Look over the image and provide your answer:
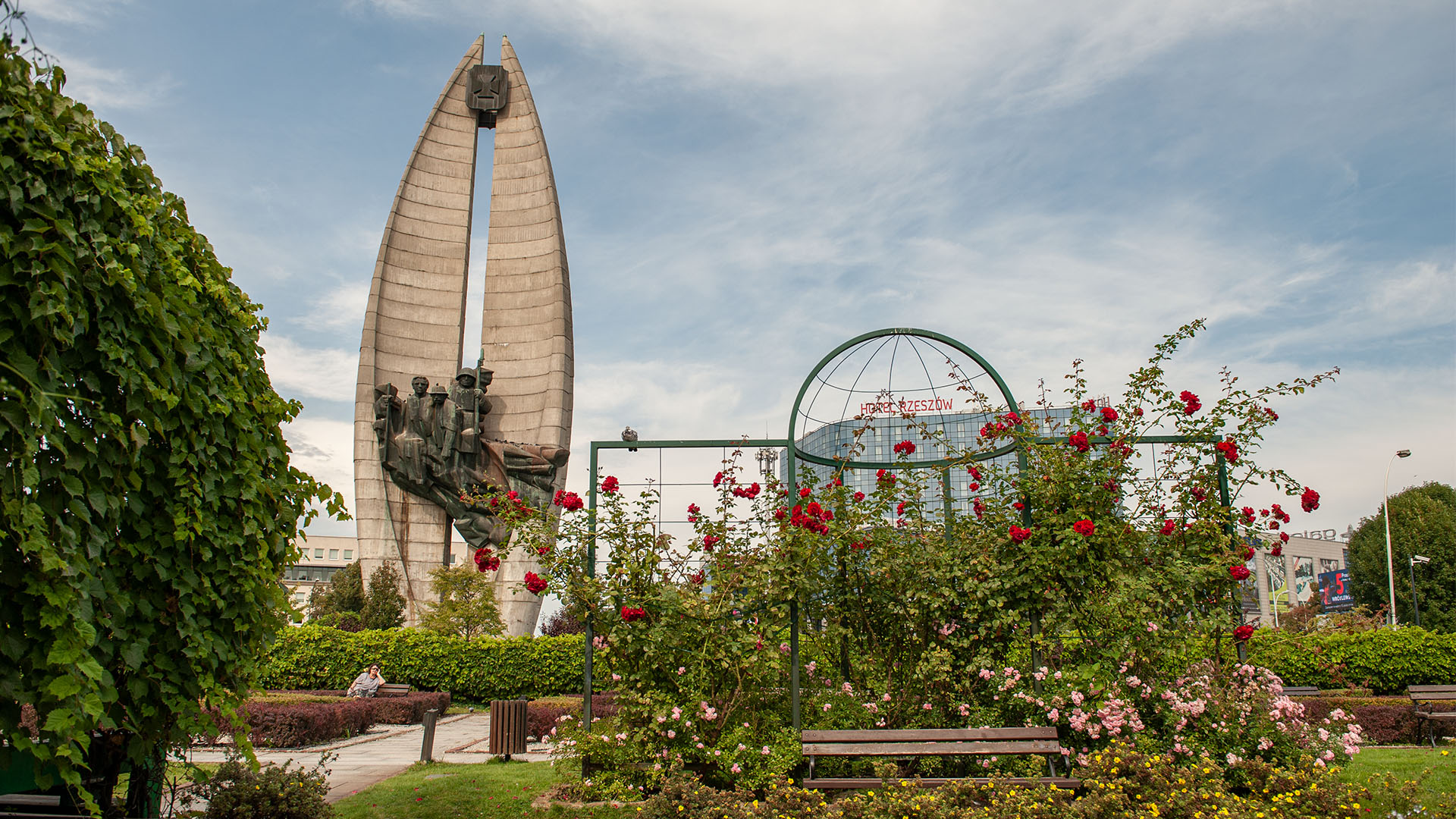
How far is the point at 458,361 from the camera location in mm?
21938

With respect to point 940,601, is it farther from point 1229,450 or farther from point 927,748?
point 1229,450

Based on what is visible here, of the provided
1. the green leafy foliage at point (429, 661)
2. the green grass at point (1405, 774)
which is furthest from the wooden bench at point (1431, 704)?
the green leafy foliage at point (429, 661)

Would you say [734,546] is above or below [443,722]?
above

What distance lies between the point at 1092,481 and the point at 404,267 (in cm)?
1911

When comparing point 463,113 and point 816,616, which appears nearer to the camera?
point 816,616

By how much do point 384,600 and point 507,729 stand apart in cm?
1253

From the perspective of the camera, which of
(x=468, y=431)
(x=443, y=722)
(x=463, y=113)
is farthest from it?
(x=463, y=113)

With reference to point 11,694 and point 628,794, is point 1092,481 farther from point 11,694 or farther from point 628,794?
point 11,694

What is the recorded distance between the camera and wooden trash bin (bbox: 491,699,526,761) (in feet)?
30.6

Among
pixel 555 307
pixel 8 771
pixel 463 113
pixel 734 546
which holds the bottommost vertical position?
pixel 8 771

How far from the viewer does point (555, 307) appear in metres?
21.8

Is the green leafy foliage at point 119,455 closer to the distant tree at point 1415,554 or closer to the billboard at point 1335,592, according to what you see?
the distant tree at point 1415,554

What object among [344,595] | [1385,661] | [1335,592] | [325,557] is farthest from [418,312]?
[325,557]

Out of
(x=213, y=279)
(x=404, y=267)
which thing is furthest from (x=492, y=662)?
(x=213, y=279)
